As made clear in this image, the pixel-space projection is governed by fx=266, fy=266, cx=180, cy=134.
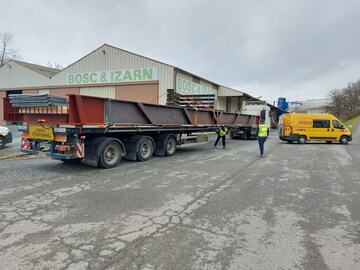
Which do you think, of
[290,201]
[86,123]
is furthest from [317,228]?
[86,123]

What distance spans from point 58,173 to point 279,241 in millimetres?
6174

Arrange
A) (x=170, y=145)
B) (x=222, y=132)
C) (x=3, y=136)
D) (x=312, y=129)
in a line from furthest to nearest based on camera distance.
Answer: (x=312, y=129), (x=222, y=132), (x=3, y=136), (x=170, y=145)

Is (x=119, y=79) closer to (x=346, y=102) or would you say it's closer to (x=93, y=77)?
(x=93, y=77)

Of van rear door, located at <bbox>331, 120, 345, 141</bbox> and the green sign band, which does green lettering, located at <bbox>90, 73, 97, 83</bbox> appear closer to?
the green sign band

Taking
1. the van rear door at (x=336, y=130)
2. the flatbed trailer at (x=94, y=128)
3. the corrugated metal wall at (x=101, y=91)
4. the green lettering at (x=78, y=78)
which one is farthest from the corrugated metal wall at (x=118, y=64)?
the van rear door at (x=336, y=130)

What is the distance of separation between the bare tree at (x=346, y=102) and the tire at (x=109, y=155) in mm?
55625

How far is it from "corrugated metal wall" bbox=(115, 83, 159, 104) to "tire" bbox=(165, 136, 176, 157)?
10036 millimetres

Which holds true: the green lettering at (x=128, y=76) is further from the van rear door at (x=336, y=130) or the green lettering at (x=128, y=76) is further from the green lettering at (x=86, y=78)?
the van rear door at (x=336, y=130)

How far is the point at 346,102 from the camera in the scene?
180 feet

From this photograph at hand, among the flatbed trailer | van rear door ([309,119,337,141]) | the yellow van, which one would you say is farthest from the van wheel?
the flatbed trailer

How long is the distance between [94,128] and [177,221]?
14.6ft

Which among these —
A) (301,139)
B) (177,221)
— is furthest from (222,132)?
(177,221)

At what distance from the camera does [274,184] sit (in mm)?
6598

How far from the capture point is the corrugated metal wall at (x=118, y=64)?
2044 cm
